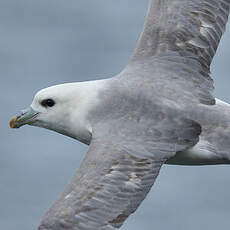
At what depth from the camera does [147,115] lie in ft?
49.3

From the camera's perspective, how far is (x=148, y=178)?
Result: 14.2m

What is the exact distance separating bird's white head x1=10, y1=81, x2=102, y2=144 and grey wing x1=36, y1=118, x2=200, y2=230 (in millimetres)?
645

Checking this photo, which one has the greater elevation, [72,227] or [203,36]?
[203,36]

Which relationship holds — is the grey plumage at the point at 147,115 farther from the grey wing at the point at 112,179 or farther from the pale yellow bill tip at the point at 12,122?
the pale yellow bill tip at the point at 12,122

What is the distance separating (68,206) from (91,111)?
178cm

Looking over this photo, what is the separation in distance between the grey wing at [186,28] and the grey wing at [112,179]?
179 centimetres

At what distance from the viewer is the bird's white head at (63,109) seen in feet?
50.4

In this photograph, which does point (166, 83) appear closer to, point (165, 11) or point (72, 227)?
point (165, 11)

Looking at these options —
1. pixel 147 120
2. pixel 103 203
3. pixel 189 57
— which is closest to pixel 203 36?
pixel 189 57

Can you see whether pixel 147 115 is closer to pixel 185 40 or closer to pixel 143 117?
pixel 143 117

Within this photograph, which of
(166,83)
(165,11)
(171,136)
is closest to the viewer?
(171,136)

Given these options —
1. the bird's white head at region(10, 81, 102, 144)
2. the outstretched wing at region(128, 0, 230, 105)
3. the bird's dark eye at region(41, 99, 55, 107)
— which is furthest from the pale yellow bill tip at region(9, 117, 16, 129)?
the outstretched wing at region(128, 0, 230, 105)

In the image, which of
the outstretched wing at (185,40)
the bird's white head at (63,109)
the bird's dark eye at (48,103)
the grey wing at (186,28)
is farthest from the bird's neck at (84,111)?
the grey wing at (186,28)

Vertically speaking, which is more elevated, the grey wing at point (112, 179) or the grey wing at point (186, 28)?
the grey wing at point (186, 28)
